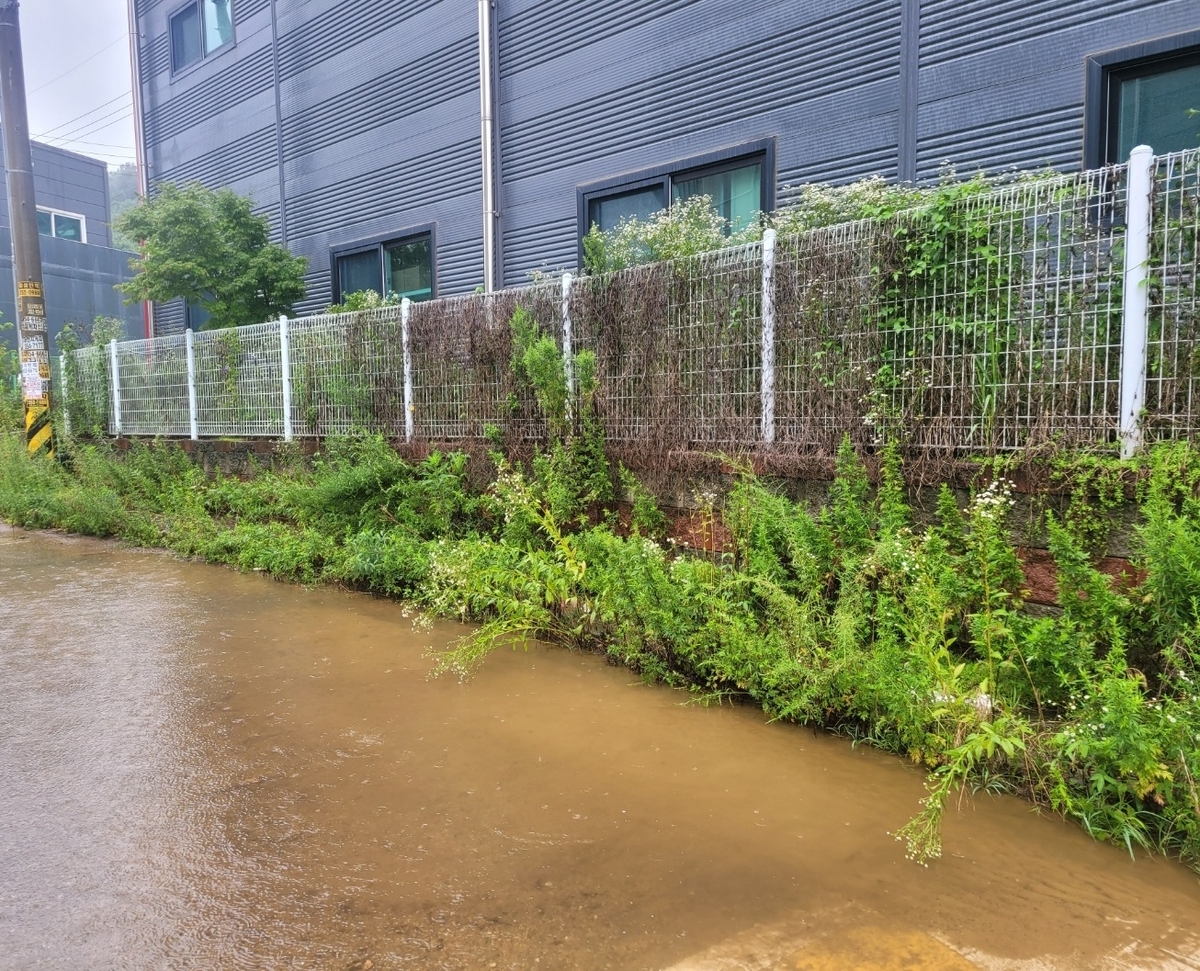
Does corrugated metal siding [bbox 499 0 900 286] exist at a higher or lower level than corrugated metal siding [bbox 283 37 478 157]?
lower

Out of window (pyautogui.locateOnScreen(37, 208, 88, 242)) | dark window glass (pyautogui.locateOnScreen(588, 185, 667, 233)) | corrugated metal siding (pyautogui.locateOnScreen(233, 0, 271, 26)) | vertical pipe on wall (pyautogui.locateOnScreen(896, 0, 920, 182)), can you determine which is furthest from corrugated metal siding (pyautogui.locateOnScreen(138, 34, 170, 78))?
vertical pipe on wall (pyautogui.locateOnScreen(896, 0, 920, 182))

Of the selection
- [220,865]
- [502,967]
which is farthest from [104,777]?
[502,967]

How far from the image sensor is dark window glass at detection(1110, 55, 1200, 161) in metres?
6.10

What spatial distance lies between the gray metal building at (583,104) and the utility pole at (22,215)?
3.41m

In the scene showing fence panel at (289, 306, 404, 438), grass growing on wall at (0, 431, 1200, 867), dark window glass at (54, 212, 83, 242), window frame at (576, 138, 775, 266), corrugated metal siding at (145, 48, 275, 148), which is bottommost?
grass growing on wall at (0, 431, 1200, 867)

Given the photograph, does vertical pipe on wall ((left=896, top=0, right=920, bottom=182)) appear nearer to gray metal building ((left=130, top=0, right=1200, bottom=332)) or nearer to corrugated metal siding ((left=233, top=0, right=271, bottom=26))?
gray metal building ((left=130, top=0, right=1200, bottom=332))

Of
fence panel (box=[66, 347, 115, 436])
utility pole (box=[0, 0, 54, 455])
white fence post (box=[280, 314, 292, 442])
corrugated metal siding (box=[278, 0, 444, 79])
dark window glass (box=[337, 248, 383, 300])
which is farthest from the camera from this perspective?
dark window glass (box=[337, 248, 383, 300])

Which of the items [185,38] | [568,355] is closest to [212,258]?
[185,38]

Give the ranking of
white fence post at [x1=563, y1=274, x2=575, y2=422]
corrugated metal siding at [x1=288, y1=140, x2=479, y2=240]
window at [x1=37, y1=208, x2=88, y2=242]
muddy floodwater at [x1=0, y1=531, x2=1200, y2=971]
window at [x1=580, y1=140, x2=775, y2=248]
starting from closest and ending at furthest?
muddy floodwater at [x1=0, y1=531, x2=1200, y2=971] → white fence post at [x1=563, y1=274, x2=575, y2=422] → window at [x1=580, y1=140, x2=775, y2=248] → corrugated metal siding at [x1=288, y1=140, x2=479, y2=240] → window at [x1=37, y1=208, x2=88, y2=242]

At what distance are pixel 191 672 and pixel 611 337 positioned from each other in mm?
3446

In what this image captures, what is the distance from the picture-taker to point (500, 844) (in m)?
2.84

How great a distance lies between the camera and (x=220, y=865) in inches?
107

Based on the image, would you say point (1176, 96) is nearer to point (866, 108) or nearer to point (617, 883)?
point (866, 108)

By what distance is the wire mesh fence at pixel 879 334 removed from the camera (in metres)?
3.97
